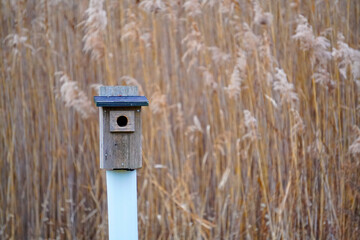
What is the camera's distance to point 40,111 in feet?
10.2

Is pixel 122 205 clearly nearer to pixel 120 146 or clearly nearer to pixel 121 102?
pixel 120 146

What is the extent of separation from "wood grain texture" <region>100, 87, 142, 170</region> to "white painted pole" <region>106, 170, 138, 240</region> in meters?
0.05

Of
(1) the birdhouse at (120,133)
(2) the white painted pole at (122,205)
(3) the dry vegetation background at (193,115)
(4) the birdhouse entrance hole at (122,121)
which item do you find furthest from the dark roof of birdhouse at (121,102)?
(3) the dry vegetation background at (193,115)

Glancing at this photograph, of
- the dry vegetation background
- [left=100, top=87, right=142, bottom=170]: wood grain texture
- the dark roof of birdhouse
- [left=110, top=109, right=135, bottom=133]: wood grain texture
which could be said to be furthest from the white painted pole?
the dry vegetation background

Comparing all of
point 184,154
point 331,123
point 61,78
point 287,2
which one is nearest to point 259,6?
point 287,2

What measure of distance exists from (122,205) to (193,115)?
4.34 feet

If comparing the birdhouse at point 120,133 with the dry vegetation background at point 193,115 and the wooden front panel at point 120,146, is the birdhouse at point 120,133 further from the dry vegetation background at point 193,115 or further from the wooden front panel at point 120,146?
the dry vegetation background at point 193,115

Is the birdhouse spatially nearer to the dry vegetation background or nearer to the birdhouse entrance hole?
the birdhouse entrance hole

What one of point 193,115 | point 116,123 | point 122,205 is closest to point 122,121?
point 116,123

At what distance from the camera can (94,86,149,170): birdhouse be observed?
1886 millimetres

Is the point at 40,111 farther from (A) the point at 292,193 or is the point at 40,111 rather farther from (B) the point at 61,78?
(A) the point at 292,193

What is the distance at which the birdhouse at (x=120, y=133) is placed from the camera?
6.19 ft

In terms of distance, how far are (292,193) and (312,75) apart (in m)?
0.82

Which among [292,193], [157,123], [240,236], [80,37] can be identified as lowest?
[240,236]
